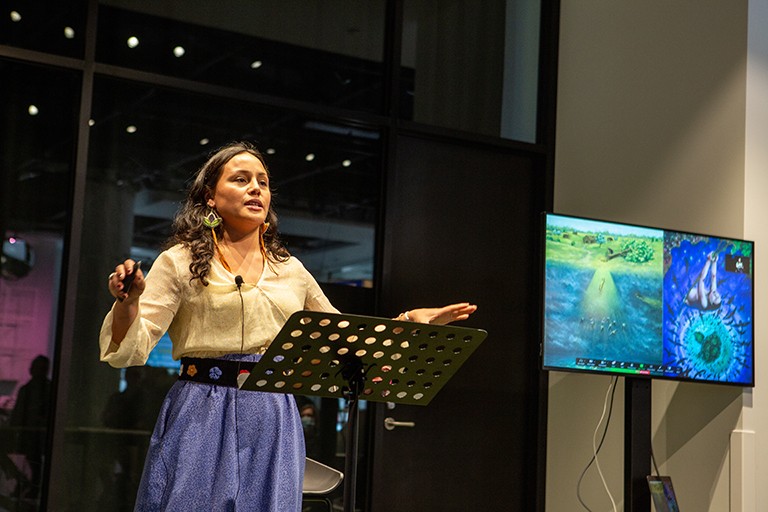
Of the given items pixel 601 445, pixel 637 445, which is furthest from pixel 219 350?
pixel 601 445

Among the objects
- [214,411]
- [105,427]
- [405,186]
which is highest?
[405,186]

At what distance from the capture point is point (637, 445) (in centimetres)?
399

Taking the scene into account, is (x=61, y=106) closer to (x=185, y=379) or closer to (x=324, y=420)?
(x=324, y=420)

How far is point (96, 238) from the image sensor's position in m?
4.29

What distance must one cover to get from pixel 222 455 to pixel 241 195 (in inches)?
26.0

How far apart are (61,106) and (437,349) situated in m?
2.70

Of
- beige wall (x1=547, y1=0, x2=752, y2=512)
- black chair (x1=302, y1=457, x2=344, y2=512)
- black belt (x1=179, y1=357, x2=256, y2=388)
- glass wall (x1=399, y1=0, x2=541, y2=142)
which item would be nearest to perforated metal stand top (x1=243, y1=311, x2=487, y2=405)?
black belt (x1=179, y1=357, x2=256, y2=388)

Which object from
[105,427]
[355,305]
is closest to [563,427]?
[355,305]

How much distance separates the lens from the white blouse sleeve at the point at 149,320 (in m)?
2.18

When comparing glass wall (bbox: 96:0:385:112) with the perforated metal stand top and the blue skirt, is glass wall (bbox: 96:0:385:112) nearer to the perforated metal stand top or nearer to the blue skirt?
the blue skirt

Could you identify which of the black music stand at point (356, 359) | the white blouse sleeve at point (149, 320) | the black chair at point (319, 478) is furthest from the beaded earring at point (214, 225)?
the black chair at point (319, 478)

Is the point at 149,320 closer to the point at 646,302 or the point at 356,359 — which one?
the point at 356,359

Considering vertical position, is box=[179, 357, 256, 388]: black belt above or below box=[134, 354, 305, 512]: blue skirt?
above

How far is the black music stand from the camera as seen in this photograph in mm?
2086
